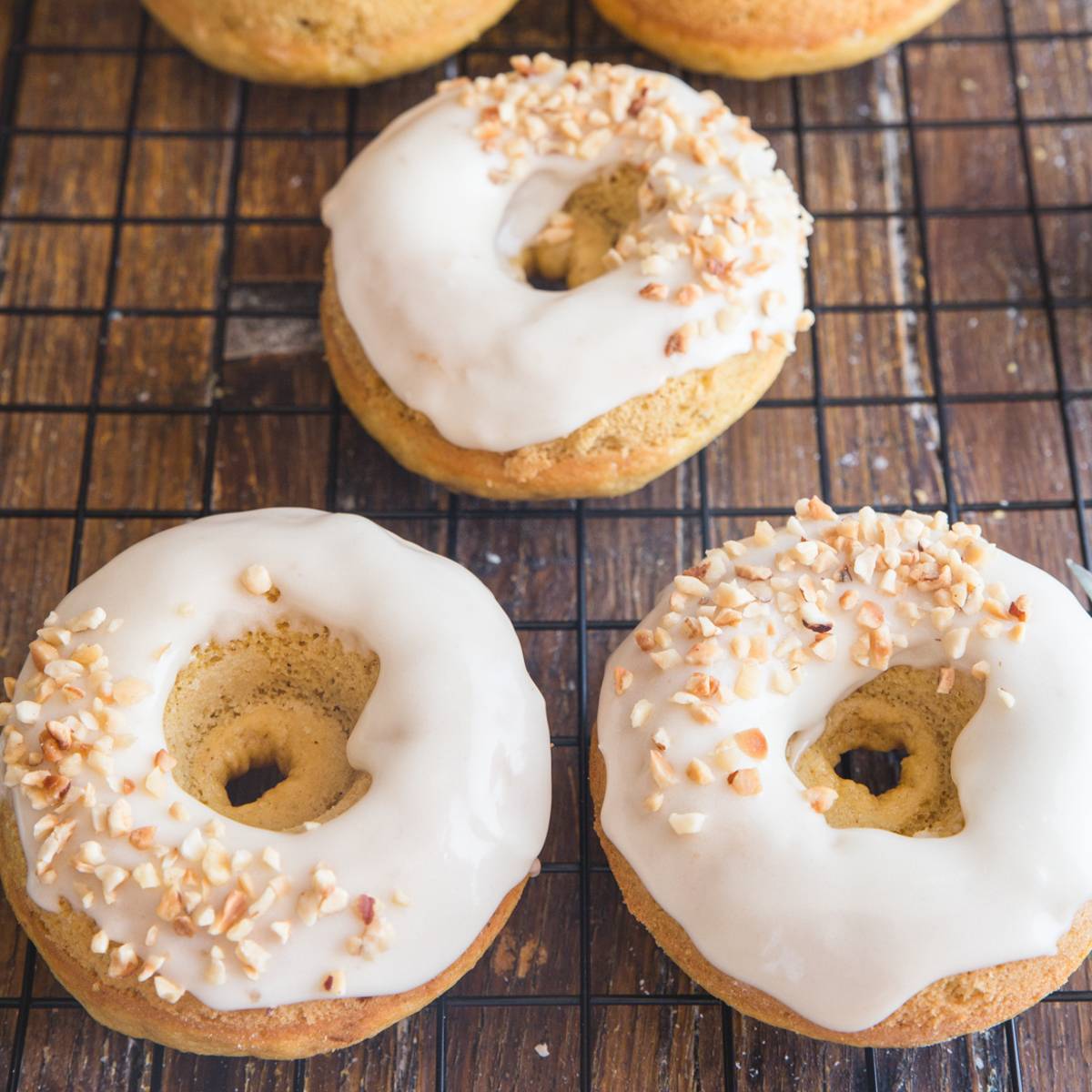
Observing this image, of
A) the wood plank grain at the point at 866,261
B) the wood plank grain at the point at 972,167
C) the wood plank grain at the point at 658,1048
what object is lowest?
the wood plank grain at the point at 658,1048

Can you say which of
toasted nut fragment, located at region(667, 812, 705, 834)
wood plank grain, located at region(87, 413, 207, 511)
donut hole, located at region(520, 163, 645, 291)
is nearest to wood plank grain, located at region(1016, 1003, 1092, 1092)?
toasted nut fragment, located at region(667, 812, 705, 834)

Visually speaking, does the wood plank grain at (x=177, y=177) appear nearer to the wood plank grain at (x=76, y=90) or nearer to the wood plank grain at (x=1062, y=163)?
the wood plank grain at (x=76, y=90)

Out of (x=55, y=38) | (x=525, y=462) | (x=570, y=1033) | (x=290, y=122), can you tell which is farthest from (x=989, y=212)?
(x=55, y=38)

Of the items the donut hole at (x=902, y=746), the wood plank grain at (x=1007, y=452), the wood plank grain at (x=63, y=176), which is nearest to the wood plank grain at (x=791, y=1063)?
the donut hole at (x=902, y=746)

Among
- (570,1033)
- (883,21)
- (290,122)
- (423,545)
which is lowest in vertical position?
(570,1033)

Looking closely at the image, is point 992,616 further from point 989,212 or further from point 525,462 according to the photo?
point 989,212
